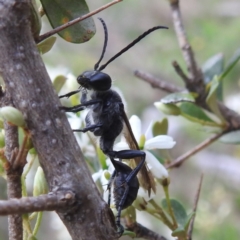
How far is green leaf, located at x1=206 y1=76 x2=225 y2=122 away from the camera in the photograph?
1096mm

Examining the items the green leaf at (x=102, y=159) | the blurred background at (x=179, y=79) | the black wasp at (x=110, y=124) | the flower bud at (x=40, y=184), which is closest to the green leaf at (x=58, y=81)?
the black wasp at (x=110, y=124)

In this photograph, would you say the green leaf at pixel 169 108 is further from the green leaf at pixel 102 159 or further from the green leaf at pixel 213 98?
the green leaf at pixel 102 159

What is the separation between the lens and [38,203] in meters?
0.55

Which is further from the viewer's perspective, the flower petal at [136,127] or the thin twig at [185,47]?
the thin twig at [185,47]

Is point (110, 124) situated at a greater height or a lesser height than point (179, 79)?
greater

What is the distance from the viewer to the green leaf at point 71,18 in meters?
0.79

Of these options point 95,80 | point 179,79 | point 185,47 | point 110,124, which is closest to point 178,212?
point 110,124

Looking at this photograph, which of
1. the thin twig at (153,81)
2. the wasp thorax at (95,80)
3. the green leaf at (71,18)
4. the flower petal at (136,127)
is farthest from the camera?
the thin twig at (153,81)

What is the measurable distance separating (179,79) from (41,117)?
2555 millimetres

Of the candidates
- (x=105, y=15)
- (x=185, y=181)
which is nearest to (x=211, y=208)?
(x=185, y=181)

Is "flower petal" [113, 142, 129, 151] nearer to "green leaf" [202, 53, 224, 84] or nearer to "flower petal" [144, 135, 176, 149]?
"flower petal" [144, 135, 176, 149]

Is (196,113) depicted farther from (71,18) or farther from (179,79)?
(179,79)

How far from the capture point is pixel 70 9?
0.80m

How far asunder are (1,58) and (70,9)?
20cm
